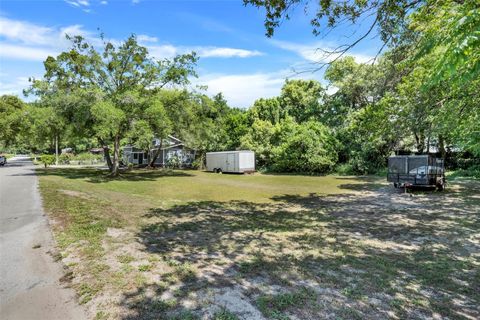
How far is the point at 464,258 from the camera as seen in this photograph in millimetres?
5016

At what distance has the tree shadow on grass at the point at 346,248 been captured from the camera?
12.3 feet

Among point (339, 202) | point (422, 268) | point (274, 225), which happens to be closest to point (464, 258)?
point (422, 268)

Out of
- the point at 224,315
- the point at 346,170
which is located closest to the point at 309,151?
the point at 346,170

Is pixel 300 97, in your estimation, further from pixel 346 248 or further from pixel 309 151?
pixel 346 248

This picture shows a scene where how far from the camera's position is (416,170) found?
13469 millimetres

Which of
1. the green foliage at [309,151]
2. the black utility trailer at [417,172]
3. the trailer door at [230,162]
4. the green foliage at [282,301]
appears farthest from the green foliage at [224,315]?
the trailer door at [230,162]

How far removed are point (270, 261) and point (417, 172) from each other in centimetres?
1164

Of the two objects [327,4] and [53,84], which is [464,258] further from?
[53,84]

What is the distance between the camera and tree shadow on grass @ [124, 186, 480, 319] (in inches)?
148

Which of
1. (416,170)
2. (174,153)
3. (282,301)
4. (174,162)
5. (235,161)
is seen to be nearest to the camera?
(282,301)

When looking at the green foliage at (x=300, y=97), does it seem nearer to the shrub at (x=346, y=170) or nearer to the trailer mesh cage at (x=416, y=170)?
the shrub at (x=346, y=170)

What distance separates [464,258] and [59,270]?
677cm

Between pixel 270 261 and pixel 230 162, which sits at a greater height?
pixel 230 162

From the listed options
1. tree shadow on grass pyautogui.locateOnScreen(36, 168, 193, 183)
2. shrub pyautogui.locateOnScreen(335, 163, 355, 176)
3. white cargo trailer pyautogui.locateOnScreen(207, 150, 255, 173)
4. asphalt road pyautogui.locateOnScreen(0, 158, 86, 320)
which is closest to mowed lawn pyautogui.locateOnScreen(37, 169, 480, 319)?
asphalt road pyautogui.locateOnScreen(0, 158, 86, 320)
